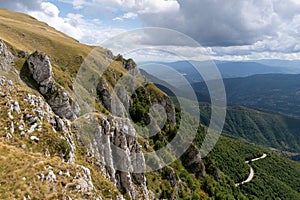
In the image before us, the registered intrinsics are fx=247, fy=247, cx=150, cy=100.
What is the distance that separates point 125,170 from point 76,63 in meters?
61.1

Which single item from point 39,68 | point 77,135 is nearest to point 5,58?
point 39,68

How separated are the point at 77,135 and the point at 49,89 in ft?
59.2

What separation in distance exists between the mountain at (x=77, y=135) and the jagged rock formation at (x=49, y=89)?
0.19m

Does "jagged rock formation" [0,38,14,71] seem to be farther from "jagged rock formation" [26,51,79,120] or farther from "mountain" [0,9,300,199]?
"jagged rock formation" [26,51,79,120]

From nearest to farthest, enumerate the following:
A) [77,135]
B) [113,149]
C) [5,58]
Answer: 1. [77,135]
2. [113,149]
3. [5,58]

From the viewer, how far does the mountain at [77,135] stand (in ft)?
82.9

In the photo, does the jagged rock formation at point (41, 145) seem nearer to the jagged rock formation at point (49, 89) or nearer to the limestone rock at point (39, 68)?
the jagged rock formation at point (49, 89)

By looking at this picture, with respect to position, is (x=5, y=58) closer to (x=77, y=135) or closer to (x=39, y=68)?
(x=39, y=68)

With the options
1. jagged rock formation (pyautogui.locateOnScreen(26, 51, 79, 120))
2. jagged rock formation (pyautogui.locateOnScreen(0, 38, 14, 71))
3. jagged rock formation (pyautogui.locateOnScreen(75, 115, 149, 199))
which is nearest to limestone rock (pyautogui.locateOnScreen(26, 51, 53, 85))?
jagged rock formation (pyautogui.locateOnScreen(26, 51, 79, 120))

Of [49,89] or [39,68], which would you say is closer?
[49,89]

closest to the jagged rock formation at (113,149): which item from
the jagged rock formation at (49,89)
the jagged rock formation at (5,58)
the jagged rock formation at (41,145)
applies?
the jagged rock formation at (41,145)

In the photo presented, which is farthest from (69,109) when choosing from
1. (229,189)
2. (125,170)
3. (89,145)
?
(229,189)

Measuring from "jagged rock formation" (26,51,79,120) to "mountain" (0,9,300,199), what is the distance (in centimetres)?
19

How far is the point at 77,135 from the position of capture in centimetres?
4159
